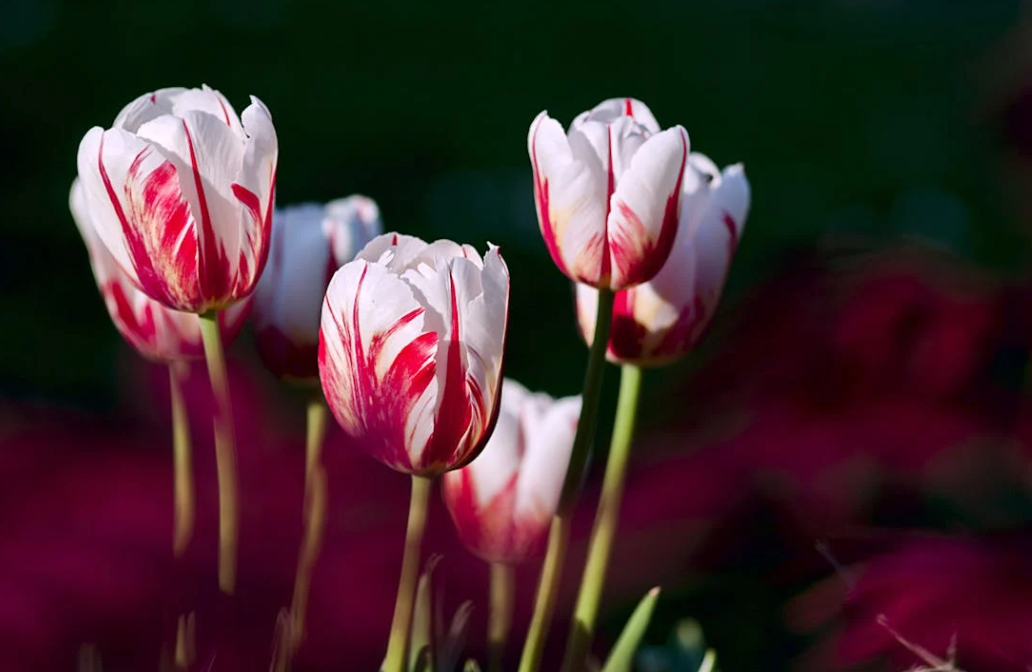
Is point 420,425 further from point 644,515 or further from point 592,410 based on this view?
point 644,515

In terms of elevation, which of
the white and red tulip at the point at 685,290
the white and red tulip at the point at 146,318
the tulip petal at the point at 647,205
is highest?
the tulip petal at the point at 647,205

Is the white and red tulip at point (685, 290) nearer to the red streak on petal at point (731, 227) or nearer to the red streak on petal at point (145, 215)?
the red streak on petal at point (731, 227)

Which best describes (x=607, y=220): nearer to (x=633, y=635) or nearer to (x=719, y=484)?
(x=633, y=635)

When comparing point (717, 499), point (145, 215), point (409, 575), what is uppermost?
point (145, 215)

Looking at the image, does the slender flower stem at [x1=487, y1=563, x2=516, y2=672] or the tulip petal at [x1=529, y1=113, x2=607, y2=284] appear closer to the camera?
the tulip petal at [x1=529, y1=113, x2=607, y2=284]

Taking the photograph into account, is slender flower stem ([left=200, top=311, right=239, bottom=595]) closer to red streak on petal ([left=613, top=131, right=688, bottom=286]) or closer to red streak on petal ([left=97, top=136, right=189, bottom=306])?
red streak on petal ([left=97, top=136, right=189, bottom=306])

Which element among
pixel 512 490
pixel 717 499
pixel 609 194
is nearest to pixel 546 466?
pixel 512 490

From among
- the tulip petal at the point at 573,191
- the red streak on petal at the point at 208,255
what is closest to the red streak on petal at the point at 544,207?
the tulip petal at the point at 573,191

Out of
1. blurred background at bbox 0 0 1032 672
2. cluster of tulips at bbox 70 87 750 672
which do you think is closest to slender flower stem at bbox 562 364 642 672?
cluster of tulips at bbox 70 87 750 672
